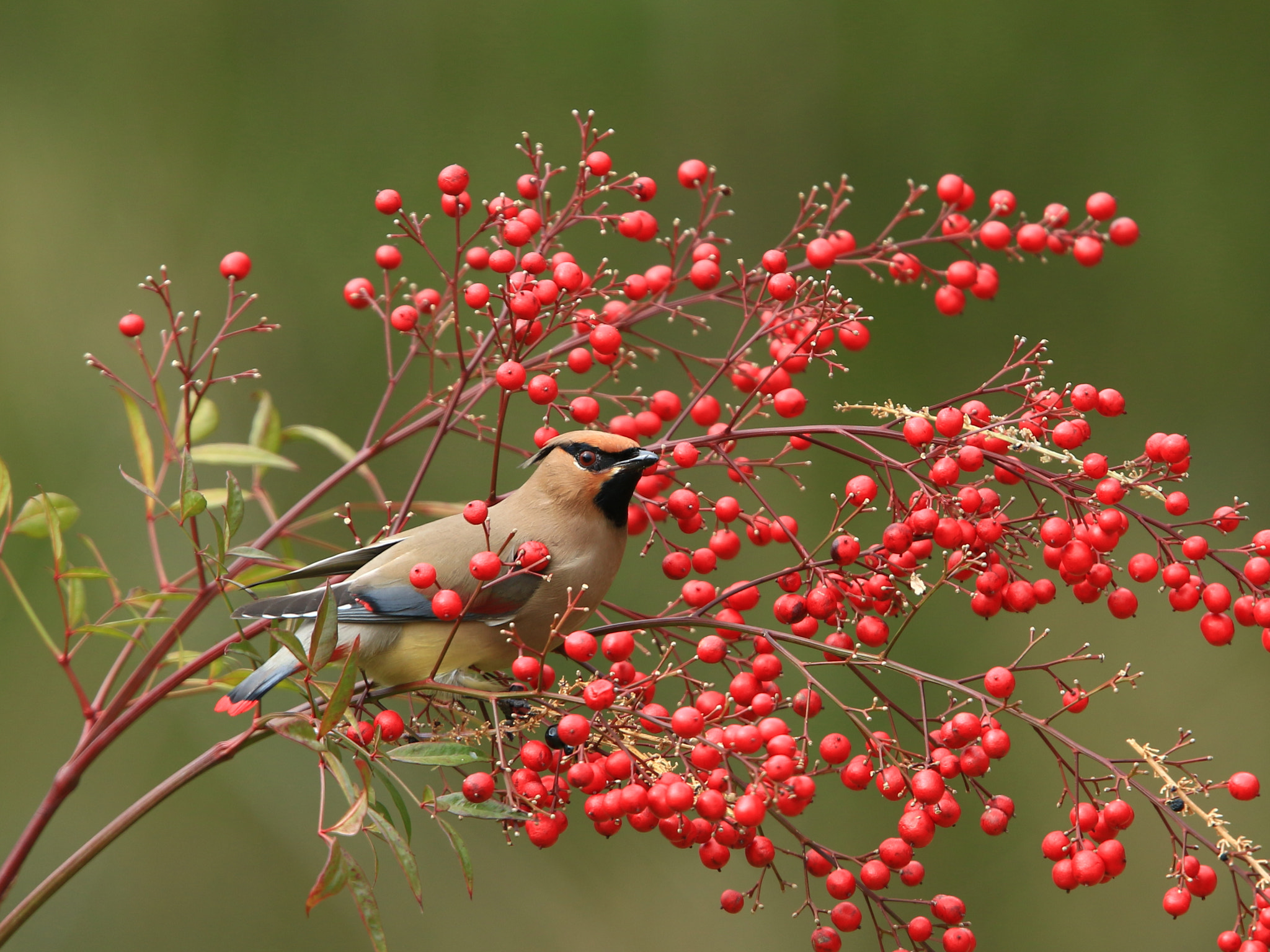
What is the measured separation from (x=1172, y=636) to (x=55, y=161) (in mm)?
2748

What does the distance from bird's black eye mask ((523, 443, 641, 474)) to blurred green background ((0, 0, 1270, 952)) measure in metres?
1.30

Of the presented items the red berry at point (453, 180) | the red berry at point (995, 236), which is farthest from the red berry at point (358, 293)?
the red berry at point (995, 236)

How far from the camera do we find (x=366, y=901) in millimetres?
844

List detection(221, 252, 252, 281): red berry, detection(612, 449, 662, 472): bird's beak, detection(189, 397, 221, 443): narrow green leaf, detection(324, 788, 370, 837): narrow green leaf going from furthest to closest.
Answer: detection(189, 397, 221, 443): narrow green leaf → detection(221, 252, 252, 281): red berry → detection(612, 449, 662, 472): bird's beak → detection(324, 788, 370, 837): narrow green leaf

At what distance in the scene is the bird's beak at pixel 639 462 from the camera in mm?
1107

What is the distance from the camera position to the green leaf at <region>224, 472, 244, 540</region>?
97 centimetres

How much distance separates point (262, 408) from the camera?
1400 millimetres

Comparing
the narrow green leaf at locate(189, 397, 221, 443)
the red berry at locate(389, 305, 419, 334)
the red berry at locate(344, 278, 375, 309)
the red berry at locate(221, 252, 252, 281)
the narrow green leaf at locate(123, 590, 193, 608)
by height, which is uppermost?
the red berry at locate(221, 252, 252, 281)

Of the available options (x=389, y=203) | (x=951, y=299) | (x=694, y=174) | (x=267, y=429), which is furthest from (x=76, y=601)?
(x=951, y=299)

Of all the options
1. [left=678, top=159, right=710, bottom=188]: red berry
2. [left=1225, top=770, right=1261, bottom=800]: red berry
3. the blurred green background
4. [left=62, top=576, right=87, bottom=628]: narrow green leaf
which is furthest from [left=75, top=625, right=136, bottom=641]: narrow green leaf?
the blurred green background

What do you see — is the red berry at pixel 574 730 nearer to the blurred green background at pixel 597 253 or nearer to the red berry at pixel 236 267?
the red berry at pixel 236 267

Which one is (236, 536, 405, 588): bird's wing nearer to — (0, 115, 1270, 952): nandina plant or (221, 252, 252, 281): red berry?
(0, 115, 1270, 952): nandina plant

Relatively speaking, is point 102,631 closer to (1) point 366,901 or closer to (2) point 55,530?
(2) point 55,530

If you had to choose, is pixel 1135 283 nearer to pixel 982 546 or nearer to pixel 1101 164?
pixel 1101 164
